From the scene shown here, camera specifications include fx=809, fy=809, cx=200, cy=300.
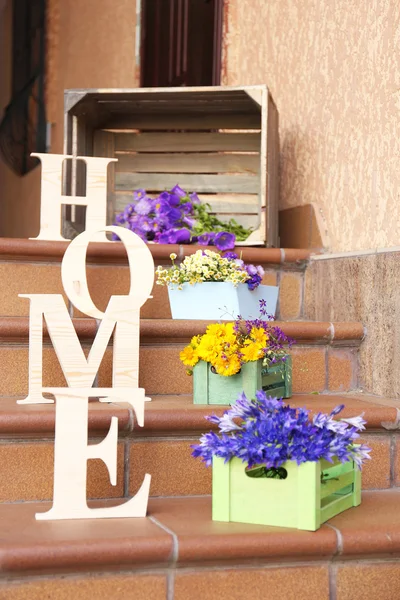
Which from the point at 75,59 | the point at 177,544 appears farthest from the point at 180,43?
the point at 177,544

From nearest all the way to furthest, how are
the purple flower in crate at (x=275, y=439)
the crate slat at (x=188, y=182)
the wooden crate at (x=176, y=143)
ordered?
the purple flower in crate at (x=275, y=439), the wooden crate at (x=176, y=143), the crate slat at (x=188, y=182)

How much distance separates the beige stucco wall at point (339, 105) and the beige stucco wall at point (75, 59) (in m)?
1.45

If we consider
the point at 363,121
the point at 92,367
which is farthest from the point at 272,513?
the point at 363,121

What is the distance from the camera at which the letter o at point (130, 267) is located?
1903mm

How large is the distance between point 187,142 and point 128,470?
6.10 ft

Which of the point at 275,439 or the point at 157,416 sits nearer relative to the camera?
the point at 275,439

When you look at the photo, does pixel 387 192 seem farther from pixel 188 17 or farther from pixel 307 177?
pixel 188 17

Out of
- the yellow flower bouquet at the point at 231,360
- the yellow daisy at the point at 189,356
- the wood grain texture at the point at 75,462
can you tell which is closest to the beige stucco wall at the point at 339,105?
the yellow flower bouquet at the point at 231,360

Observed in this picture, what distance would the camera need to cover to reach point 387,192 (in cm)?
228

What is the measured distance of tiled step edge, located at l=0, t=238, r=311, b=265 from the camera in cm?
237

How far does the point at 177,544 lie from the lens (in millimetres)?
1451

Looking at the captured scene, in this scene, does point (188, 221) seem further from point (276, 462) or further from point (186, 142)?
point (276, 462)

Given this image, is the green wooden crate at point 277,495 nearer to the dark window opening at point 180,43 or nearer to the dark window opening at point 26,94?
the dark window opening at point 180,43

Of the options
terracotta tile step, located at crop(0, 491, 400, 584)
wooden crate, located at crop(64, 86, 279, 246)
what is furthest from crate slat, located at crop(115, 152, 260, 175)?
terracotta tile step, located at crop(0, 491, 400, 584)
